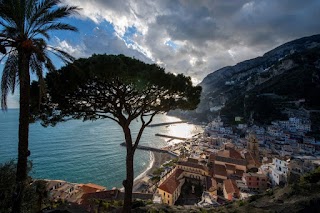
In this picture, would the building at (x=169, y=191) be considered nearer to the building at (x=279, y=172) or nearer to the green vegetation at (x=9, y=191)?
the building at (x=279, y=172)

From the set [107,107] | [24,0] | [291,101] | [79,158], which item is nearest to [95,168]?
[79,158]

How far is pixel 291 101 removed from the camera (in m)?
82.2

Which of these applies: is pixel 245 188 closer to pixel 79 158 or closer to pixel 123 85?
pixel 123 85

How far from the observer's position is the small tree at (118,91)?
7.66 meters

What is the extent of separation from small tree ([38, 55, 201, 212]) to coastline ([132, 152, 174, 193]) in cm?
2458

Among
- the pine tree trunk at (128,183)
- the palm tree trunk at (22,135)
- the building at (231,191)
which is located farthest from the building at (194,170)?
the palm tree trunk at (22,135)

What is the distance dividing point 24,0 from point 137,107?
18.8ft

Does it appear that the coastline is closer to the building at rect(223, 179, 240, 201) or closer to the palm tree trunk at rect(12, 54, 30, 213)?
the building at rect(223, 179, 240, 201)

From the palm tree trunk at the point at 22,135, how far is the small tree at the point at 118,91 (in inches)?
56.0

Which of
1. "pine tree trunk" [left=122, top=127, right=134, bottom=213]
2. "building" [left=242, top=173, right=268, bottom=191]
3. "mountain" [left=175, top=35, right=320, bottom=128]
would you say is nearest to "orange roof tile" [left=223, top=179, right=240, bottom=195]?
"building" [left=242, top=173, right=268, bottom=191]

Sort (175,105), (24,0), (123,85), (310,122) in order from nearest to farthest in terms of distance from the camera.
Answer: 1. (24,0)
2. (123,85)
3. (175,105)
4. (310,122)

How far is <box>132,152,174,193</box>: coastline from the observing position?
32.3m

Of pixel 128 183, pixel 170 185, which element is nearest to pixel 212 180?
pixel 170 185

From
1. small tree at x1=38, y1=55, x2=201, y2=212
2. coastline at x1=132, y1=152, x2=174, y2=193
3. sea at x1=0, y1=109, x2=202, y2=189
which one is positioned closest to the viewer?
small tree at x1=38, y1=55, x2=201, y2=212
